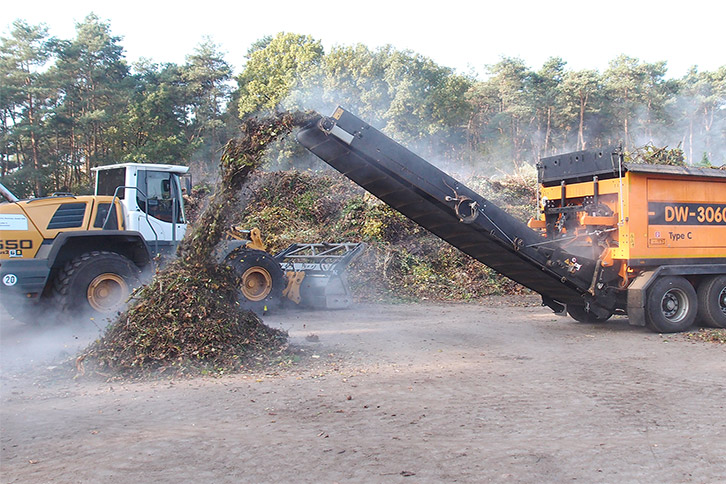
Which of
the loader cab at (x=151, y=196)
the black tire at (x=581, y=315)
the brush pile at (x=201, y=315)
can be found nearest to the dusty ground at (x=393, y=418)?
Answer: the brush pile at (x=201, y=315)

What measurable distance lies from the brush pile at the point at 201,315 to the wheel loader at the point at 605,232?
1587mm

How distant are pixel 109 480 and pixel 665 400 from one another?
16.6ft

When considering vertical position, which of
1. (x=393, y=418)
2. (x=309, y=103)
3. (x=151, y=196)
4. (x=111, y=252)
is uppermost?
(x=309, y=103)

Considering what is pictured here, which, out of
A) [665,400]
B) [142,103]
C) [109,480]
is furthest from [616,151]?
[142,103]

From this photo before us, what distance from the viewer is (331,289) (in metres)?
12.4

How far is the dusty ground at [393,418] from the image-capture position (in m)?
4.30

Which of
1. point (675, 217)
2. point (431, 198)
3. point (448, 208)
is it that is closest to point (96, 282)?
point (431, 198)

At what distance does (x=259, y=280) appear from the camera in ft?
39.0

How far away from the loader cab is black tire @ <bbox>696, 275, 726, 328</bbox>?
9.06m

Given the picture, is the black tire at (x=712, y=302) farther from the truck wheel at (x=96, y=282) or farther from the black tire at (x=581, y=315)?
the truck wheel at (x=96, y=282)

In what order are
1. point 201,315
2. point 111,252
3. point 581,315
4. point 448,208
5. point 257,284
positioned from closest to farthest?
point 201,315 < point 448,208 < point 111,252 < point 581,315 < point 257,284

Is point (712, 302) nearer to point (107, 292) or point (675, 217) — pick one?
point (675, 217)

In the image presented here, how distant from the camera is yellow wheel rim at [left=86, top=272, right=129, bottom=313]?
10.2 metres

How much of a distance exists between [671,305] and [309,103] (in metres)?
23.7
